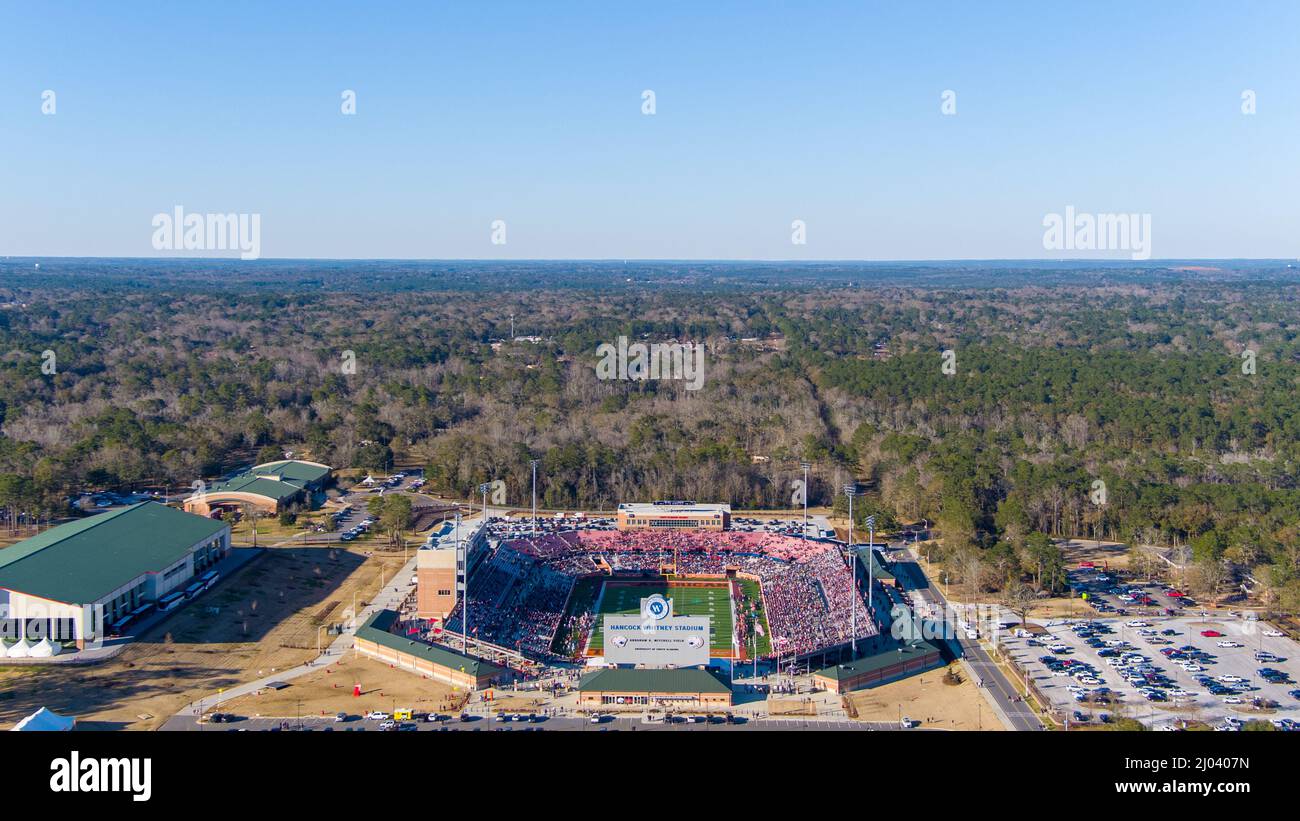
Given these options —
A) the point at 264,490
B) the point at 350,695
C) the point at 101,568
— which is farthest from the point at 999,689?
the point at 264,490

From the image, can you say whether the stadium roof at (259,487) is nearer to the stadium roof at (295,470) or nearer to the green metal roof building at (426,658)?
the stadium roof at (295,470)

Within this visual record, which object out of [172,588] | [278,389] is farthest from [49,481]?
[278,389]

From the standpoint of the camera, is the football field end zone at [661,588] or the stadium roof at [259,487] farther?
the stadium roof at [259,487]

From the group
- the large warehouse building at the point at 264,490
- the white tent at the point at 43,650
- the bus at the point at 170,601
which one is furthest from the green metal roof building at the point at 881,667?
the large warehouse building at the point at 264,490

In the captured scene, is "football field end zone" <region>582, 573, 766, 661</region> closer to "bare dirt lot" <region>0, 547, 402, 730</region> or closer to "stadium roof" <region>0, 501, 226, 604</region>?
"bare dirt lot" <region>0, 547, 402, 730</region>

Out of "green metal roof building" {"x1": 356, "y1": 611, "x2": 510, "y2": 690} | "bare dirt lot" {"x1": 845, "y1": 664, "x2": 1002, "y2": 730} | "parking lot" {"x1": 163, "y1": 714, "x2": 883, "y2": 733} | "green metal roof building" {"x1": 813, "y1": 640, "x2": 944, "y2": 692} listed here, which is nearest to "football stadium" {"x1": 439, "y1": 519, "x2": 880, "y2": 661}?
"green metal roof building" {"x1": 813, "y1": 640, "x2": 944, "y2": 692}

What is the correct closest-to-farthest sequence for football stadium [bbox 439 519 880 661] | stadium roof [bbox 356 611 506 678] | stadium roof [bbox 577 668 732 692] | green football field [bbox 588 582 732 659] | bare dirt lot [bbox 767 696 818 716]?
bare dirt lot [bbox 767 696 818 716] → stadium roof [bbox 577 668 732 692] → stadium roof [bbox 356 611 506 678] → football stadium [bbox 439 519 880 661] → green football field [bbox 588 582 732 659]
